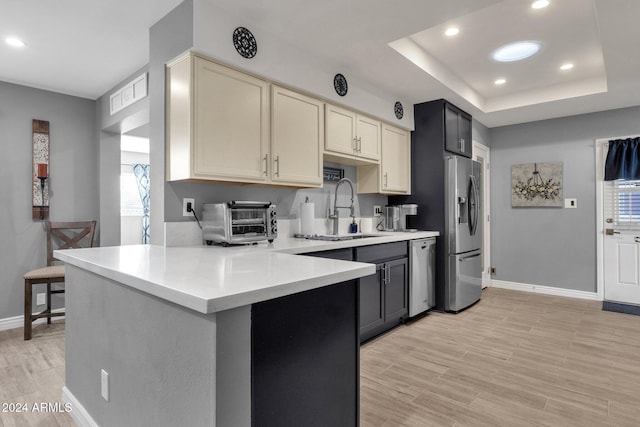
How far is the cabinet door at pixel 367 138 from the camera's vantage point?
3.45 m

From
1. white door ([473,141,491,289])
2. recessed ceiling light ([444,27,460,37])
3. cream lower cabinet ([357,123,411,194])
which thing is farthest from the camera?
white door ([473,141,491,289])

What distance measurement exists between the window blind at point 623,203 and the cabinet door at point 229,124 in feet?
14.2

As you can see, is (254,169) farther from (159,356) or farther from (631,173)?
(631,173)

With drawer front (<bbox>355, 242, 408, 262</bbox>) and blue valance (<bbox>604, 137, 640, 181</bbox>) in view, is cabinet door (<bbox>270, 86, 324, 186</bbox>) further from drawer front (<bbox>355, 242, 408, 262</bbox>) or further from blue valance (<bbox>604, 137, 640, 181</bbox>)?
blue valance (<bbox>604, 137, 640, 181</bbox>)

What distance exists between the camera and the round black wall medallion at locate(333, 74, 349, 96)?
10.2 ft

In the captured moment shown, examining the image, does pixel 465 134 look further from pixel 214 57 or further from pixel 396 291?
pixel 214 57

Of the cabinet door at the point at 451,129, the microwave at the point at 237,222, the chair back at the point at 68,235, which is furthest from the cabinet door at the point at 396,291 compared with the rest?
the chair back at the point at 68,235

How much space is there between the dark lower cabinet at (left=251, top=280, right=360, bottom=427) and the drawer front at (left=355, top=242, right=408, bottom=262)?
1.33m

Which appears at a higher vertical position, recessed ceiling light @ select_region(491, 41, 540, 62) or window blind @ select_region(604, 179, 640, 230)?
recessed ceiling light @ select_region(491, 41, 540, 62)

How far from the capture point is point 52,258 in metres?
3.58

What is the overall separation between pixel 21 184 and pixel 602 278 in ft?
21.8

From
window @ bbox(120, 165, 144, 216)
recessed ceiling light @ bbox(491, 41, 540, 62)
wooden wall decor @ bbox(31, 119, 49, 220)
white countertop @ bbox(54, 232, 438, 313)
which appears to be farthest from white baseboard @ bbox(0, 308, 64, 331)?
recessed ceiling light @ bbox(491, 41, 540, 62)

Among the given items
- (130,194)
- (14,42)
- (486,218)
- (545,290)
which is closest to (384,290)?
(486,218)

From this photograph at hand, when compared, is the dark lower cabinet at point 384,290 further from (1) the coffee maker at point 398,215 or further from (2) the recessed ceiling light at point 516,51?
(2) the recessed ceiling light at point 516,51
